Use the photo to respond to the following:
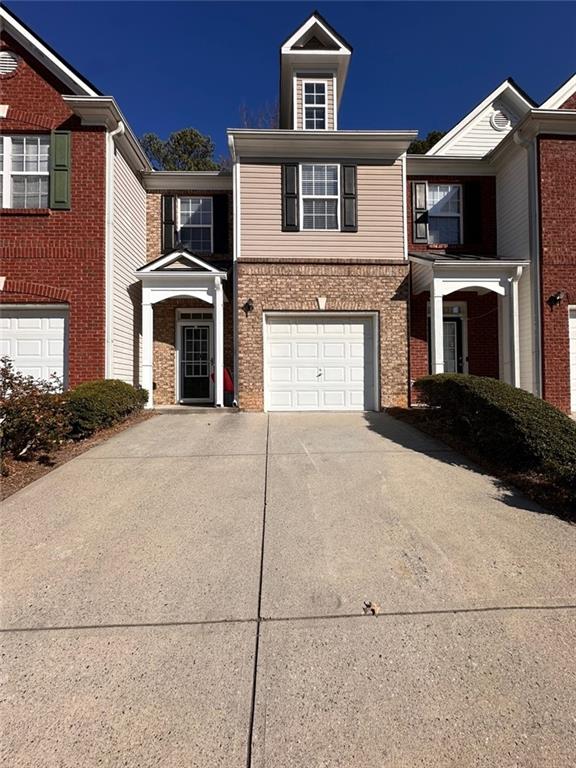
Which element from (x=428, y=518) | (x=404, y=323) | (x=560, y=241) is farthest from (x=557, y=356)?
(x=428, y=518)

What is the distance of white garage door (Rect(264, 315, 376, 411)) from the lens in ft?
34.7

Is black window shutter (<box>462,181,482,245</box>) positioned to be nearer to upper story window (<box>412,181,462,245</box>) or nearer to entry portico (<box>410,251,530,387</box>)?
upper story window (<box>412,181,462,245</box>)

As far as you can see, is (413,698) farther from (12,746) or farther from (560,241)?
(560,241)

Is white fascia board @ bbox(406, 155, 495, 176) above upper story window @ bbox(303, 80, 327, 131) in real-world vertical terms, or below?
below

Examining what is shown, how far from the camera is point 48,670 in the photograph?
2.29m

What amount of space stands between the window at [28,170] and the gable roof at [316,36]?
665 cm

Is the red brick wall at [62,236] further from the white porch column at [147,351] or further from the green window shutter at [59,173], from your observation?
the white porch column at [147,351]

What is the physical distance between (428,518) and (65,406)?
5.60 m

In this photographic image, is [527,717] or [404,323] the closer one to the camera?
[527,717]

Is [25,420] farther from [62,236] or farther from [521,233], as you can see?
[521,233]

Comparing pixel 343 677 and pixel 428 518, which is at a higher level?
pixel 428 518

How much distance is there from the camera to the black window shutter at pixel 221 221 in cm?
1195

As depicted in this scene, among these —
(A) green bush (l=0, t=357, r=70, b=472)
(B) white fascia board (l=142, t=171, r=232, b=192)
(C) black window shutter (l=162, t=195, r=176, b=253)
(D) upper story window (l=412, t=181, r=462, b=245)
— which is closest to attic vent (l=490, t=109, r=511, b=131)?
(D) upper story window (l=412, t=181, r=462, b=245)

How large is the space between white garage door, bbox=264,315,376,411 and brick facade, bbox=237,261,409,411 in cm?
27
